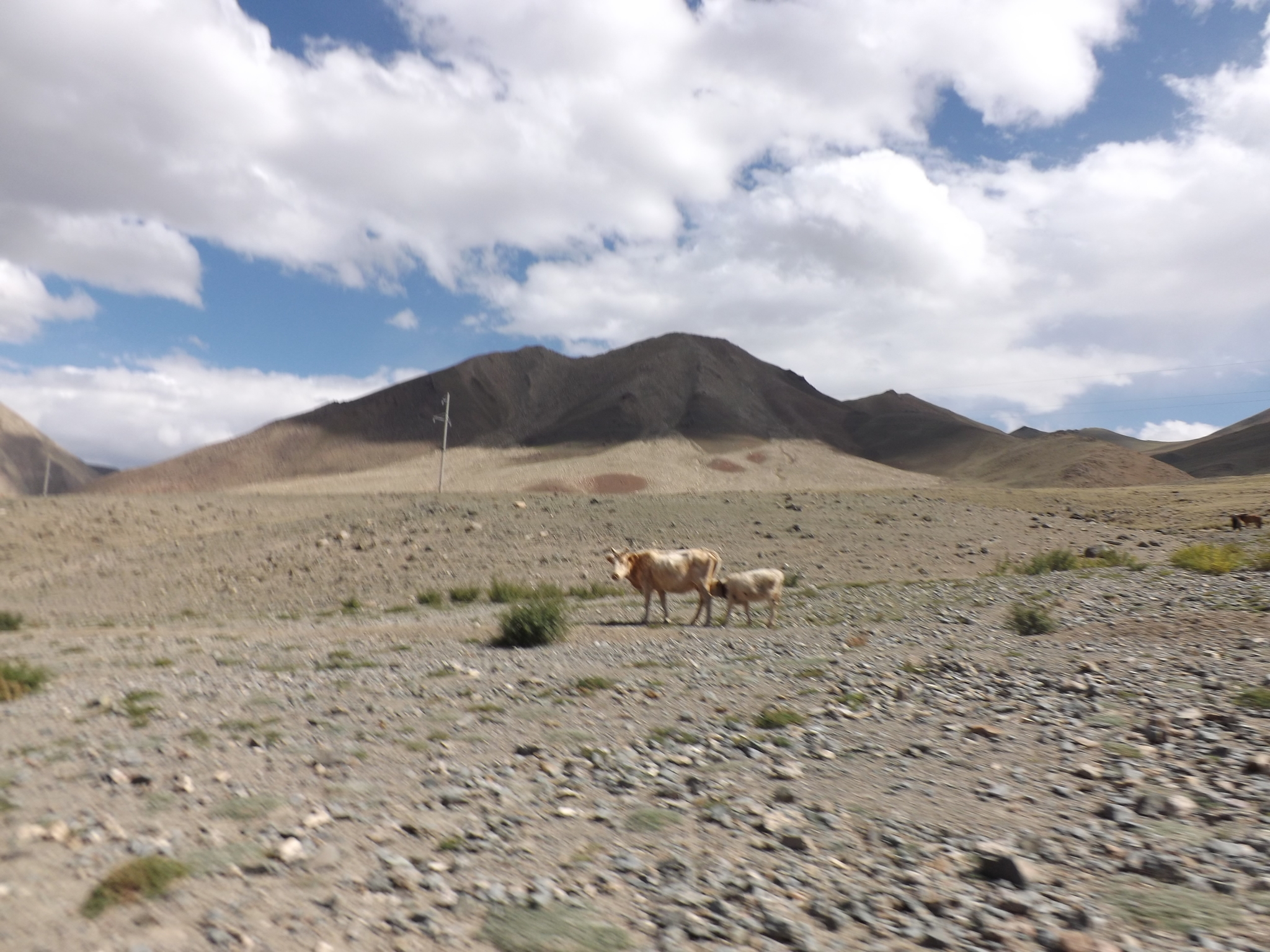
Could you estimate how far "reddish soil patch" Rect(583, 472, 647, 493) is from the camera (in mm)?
81688

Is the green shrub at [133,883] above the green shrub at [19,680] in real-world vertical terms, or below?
above

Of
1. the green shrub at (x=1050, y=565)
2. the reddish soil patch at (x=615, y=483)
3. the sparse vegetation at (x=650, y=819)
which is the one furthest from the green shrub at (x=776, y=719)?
the reddish soil patch at (x=615, y=483)

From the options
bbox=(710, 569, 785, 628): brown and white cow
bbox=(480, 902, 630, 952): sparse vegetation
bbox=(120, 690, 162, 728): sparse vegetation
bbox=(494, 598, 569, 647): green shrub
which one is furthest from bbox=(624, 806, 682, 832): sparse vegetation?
bbox=(710, 569, 785, 628): brown and white cow

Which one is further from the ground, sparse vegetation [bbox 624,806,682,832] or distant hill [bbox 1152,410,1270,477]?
distant hill [bbox 1152,410,1270,477]

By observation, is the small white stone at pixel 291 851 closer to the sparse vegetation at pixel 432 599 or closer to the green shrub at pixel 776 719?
the green shrub at pixel 776 719

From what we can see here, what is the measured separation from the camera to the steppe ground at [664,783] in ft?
16.9

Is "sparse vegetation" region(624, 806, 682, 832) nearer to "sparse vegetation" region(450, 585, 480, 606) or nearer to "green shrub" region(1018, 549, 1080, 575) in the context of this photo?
"sparse vegetation" region(450, 585, 480, 606)

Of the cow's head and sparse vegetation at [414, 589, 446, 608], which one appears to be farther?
sparse vegetation at [414, 589, 446, 608]

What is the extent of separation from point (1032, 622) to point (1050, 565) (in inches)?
621

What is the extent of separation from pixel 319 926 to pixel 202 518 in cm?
4752

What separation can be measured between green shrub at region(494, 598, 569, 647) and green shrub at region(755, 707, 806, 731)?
7.77 meters

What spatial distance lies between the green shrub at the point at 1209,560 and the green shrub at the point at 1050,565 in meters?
3.06

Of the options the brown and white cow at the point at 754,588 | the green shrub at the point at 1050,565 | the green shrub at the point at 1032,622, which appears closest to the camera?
the green shrub at the point at 1032,622

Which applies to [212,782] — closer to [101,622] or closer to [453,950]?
[453,950]
